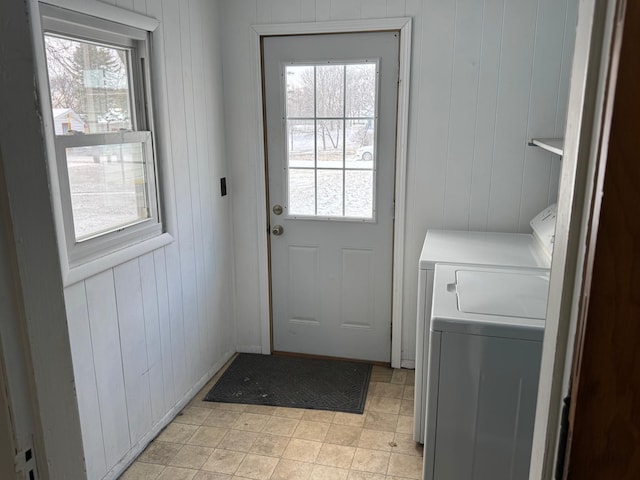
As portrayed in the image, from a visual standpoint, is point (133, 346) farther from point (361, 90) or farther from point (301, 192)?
point (361, 90)

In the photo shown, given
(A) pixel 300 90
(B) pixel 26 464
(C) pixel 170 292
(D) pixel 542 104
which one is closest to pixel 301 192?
(A) pixel 300 90

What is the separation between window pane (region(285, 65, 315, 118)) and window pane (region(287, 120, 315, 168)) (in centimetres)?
6

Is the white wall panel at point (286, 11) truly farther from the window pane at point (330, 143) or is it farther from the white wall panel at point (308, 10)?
the window pane at point (330, 143)

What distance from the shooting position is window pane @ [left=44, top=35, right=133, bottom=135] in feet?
6.44

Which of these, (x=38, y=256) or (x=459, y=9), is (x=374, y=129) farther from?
(x=38, y=256)

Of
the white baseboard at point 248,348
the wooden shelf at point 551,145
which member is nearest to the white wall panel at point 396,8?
the wooden shelf at point 551,145

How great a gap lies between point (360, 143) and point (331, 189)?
34 cm

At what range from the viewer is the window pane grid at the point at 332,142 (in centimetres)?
308

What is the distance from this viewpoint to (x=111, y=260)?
2215 mm

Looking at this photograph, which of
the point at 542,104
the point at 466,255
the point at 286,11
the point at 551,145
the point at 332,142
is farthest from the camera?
the point at 332,142

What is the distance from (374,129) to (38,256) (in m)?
2.60

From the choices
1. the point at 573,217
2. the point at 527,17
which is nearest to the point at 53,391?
the point at 573,217

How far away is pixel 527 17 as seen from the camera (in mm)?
2738

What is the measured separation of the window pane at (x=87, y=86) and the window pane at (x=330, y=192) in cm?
123
